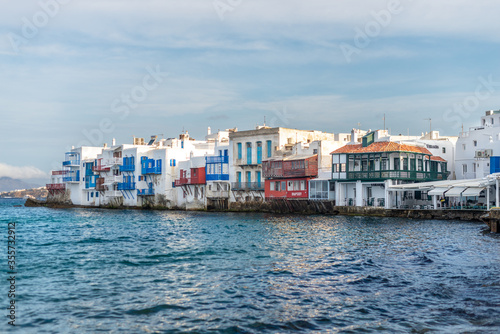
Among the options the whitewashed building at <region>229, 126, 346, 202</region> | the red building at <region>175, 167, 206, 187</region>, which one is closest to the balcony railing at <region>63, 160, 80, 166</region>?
the red building at <region>175, 167, 206, 187</region>

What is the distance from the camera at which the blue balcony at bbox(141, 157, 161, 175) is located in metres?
86.1

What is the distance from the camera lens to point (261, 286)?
59.5ft

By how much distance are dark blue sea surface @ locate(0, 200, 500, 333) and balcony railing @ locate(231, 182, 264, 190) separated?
40303mm

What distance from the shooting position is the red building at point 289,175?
65.1 m

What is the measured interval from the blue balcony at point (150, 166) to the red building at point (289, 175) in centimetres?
2334

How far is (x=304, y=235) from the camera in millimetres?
36594

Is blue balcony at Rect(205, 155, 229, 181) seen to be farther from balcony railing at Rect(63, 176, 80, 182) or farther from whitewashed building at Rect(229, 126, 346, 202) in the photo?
balcony railing at Rect(63, 176, 80, 182)

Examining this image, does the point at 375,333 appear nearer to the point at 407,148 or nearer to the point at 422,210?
the point at 422,210

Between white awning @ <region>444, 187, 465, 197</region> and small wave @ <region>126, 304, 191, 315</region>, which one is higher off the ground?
white awning @ <region>444, 187, 465, 197</region>

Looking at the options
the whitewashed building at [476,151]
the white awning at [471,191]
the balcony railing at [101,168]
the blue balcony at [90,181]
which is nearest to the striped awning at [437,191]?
the white awning at [471,191]

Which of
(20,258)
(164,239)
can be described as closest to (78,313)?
(20,258)

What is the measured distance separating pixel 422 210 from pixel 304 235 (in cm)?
2074

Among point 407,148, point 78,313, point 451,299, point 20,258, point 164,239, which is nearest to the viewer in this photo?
point 78,313

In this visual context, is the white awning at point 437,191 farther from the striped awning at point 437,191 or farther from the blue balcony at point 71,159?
the blue balcony at point 71,159
